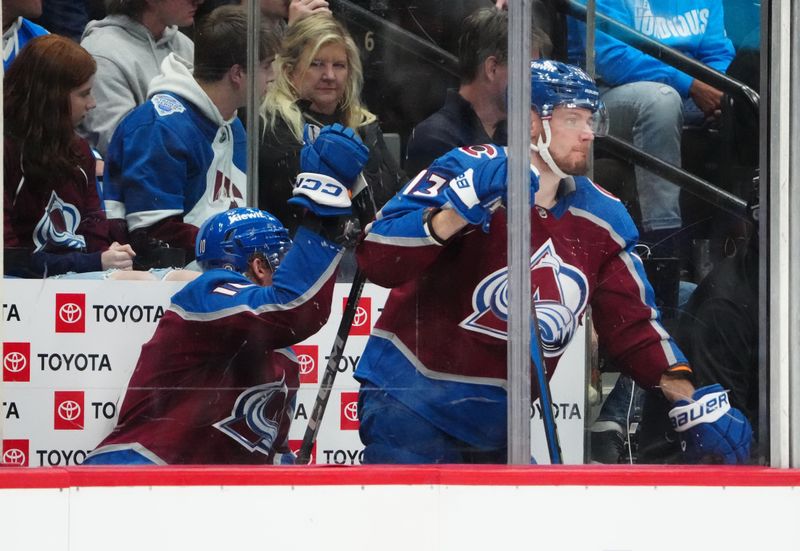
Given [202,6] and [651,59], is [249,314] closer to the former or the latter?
[202,6]

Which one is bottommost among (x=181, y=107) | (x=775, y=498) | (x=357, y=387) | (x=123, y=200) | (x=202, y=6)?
(x=775, y=498)

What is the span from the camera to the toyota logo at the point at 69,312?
2.82m

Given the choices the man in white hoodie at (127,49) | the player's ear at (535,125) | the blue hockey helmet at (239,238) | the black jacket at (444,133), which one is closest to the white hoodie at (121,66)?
the man in white hoodie at (127,49)

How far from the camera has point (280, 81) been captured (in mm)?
2844

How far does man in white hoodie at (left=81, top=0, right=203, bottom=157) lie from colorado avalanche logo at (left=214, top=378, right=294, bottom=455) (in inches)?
25.5

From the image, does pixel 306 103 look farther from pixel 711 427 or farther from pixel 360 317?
pixel 711 427

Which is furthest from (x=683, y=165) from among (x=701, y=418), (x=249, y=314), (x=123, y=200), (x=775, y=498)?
(x=123, y=200)

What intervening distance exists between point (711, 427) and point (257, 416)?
1091mm

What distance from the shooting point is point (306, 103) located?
286cm

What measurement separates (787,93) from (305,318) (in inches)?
49.5

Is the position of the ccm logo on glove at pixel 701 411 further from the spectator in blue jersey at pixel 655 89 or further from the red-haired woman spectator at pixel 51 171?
the red-haired woman spectator at pixel 51 171

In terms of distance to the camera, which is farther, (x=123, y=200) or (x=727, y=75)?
(x=727, y=75)

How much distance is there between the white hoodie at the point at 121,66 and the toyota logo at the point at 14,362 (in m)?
0.49

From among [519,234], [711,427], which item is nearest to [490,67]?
[519,234]
